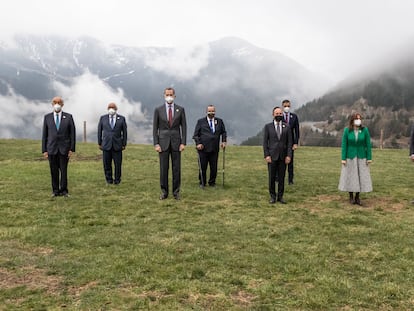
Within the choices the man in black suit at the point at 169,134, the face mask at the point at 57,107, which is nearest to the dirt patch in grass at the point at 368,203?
the man in black suit at the point at 169,134

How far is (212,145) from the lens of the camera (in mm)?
13172

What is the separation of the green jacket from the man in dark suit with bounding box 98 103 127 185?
6615 millimetres

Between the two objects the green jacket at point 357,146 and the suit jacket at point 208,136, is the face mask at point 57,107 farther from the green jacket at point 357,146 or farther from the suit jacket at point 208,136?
the green jacket at point 357,146

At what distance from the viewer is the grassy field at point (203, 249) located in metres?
5.05

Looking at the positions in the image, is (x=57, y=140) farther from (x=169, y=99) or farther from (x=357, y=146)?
(x=357, y=146)

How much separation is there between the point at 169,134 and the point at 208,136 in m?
2.31

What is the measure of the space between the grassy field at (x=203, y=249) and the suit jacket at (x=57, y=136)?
4.10 feet

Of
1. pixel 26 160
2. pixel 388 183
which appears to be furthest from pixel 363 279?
pixel 26 160

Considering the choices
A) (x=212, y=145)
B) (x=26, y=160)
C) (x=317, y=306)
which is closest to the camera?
(x=317, y=306)

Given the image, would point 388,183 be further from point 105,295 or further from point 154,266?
point 105,295

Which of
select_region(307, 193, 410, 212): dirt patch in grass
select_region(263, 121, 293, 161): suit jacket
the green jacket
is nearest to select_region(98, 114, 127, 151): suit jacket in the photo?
select_region(263, 121, 293, 161): suit jacket

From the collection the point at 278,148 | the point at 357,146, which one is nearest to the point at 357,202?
the point at 357,146

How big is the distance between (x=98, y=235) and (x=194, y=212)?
252cm

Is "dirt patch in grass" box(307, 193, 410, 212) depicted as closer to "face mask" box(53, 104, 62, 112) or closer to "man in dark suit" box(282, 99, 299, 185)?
"man in dark suit" box(282, 99, 299, 185)
